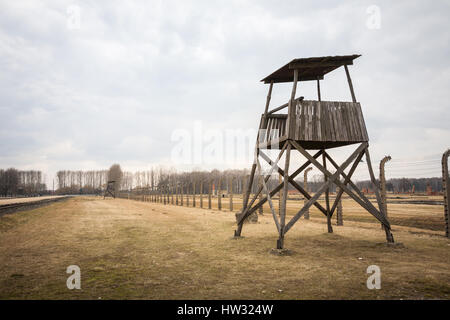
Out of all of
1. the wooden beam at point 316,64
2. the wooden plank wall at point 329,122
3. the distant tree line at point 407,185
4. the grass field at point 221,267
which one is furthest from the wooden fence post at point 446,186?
the distant tree line at point 407,185

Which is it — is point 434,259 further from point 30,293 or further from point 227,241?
point 30,293

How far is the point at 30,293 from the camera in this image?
4.63 meters

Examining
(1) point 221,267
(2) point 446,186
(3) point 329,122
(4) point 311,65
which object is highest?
(4) point 311,65

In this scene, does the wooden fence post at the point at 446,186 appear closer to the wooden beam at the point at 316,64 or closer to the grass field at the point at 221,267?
the grass field at the point at 221,267

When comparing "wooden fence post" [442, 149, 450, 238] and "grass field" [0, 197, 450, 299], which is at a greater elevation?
"wooden fence post" [442, 149, 450, 238]

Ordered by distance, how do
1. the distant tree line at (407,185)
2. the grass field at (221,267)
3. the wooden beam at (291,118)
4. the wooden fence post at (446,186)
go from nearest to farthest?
1. the grass field at (221,267)
2. the wooden beam at (291,118)
3. the wooden fence post at (446,186)
4. the distant tree line at (407,185)

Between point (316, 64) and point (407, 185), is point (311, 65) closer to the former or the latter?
point (316, 64)

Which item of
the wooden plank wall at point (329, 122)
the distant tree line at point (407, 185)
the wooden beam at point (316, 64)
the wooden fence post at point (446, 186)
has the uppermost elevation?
the wooden beam at point (316, 64)

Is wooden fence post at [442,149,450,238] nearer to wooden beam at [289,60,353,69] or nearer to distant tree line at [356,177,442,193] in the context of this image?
wooden beam at [289,60,353,69]

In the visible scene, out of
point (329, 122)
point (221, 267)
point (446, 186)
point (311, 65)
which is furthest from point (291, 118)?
point (446, 186)

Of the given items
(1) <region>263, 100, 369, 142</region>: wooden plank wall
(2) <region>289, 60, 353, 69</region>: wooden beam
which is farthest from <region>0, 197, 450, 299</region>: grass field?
(2) <region>289, 60, 353, 69</region>: wooden beam

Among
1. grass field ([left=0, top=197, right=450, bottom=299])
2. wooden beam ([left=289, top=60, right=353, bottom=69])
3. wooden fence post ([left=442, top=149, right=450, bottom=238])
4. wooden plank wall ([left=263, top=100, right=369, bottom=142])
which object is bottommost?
grass field ([left=0, top=197, right=450, bottom=299])

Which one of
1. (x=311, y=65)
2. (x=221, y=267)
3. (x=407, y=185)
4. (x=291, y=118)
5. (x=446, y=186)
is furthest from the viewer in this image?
(x=407, y=185)
